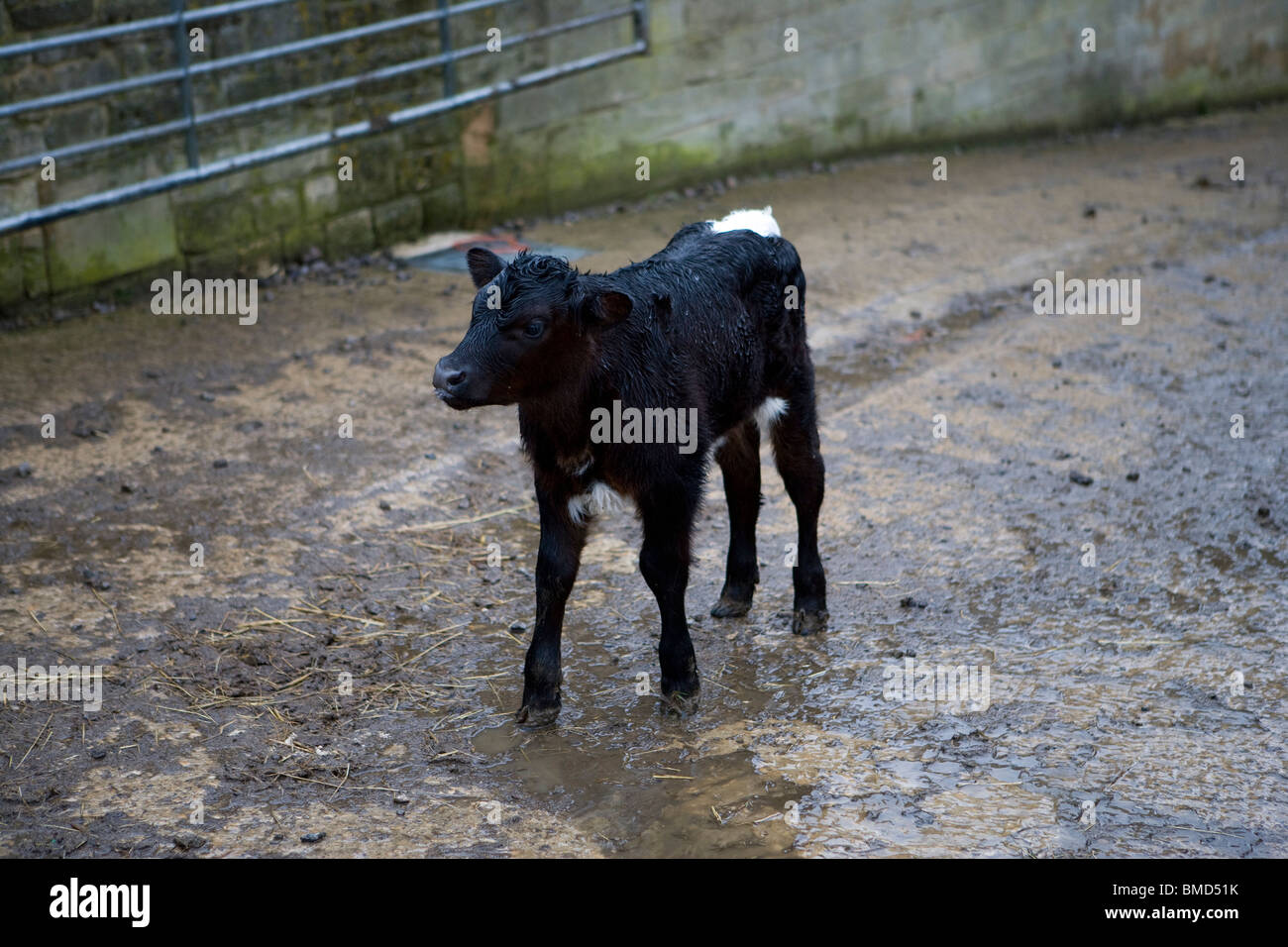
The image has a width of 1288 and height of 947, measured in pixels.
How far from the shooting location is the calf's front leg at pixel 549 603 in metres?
4.71

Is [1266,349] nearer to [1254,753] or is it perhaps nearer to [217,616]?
[1254,753]

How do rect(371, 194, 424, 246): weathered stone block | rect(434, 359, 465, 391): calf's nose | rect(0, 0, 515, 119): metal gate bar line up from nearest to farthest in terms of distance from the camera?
1. rect(434, 359, 465, 391): calf's nose
2. rect(0, 0, 515, 119): metal gate bar
3. rect(371, 194, 424, 246): weathered stone block

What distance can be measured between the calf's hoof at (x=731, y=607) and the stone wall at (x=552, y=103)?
488 cm

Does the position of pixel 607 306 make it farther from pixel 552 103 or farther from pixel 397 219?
pixel 552 103

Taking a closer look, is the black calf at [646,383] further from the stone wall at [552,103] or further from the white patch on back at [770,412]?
the stone wall at [552,103]

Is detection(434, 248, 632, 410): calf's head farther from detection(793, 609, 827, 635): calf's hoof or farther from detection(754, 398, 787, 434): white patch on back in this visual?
detection(793, 609, 827, 635): calf's hoof

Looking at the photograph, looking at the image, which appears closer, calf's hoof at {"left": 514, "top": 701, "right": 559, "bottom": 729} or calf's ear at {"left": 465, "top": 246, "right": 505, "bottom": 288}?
calf's ear at {"left": 465, "top": 246, "right": 505, "bottom": 288}

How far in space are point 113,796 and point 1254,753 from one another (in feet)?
11.7

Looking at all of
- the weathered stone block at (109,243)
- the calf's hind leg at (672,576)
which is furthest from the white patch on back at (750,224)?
the weathered stone block at (109,243)

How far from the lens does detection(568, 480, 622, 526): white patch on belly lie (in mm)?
4648

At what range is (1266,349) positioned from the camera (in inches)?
326

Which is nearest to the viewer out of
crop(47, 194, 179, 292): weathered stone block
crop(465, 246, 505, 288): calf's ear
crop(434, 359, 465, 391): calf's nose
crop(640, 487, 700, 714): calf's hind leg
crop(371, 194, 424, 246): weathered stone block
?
crop(434, 359, 465, 391): calf's nose

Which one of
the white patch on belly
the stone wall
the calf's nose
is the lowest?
the white patch on belly

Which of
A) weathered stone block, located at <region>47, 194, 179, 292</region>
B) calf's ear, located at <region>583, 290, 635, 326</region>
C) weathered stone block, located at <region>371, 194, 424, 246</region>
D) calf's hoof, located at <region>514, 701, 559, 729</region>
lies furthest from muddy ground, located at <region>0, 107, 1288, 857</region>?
calf's ear, located at <region>583, 290, 635, 326</region>
